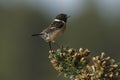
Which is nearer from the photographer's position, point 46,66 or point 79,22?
point 46,66

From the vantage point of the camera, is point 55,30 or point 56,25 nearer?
point 55,30

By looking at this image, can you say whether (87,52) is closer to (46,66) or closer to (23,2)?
(46,66)

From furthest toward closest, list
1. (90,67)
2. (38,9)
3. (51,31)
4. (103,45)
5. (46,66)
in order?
(38,9)
(103,45)
(46,66)
(51,31)
(90,67)

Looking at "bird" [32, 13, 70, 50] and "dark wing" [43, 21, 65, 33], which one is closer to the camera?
"bird" [32, 13, 70, 50]

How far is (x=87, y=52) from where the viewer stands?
6.86m

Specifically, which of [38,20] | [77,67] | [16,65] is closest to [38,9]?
[38,20]

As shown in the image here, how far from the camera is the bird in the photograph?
10.2 m

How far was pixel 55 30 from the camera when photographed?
10.5m

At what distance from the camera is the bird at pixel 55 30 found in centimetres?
1018

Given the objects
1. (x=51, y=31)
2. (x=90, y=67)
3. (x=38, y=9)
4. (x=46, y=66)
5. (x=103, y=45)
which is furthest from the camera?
(x=38, y=9)

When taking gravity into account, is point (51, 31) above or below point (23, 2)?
above

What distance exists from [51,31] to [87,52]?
3608 mm

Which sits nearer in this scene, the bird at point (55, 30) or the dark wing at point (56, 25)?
the bird at point (55, 30)

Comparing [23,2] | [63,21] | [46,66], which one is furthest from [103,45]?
[63,21]
